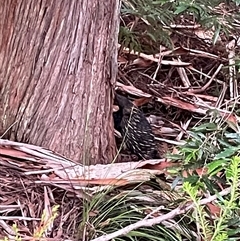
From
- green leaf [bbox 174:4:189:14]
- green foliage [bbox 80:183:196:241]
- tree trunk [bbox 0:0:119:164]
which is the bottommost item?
green foliage [bbox 80:183:196:241]

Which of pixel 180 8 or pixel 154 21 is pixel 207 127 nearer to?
pixel 180 8

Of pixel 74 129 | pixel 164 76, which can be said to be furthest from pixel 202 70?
pixel 74 129

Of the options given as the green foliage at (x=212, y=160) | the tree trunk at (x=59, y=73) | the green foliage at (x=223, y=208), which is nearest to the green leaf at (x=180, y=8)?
the tree trunk at (x=59, y=73)

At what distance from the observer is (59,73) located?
2.63 metres

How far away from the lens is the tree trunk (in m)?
2.59

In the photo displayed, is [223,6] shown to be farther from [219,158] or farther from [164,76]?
[219,158]

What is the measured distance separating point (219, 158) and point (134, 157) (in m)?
1.54

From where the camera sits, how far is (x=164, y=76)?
4.06 meters

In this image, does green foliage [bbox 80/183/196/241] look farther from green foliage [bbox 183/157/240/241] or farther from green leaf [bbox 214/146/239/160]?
green leaf [bbox 214/146/239/160]

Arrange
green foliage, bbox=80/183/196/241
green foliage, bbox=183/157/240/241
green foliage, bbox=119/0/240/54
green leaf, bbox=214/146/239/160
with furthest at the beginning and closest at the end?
green foliage, bbox=119/0/240/54 < green foliage, bbox=80/183/196/241 < green leaf, bbox=214/146/239/160 < green foliage, bbox=183/157/240/241

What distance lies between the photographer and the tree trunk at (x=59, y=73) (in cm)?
259

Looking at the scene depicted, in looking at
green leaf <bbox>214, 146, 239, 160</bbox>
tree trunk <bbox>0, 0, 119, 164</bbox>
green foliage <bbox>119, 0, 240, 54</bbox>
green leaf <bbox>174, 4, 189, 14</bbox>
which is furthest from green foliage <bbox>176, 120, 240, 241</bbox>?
green foliage <bbox>119, 0, 240, 54</bbox>

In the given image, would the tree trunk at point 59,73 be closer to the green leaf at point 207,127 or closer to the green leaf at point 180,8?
the green leaf at point 180,8

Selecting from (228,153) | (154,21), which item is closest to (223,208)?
(228,153)
